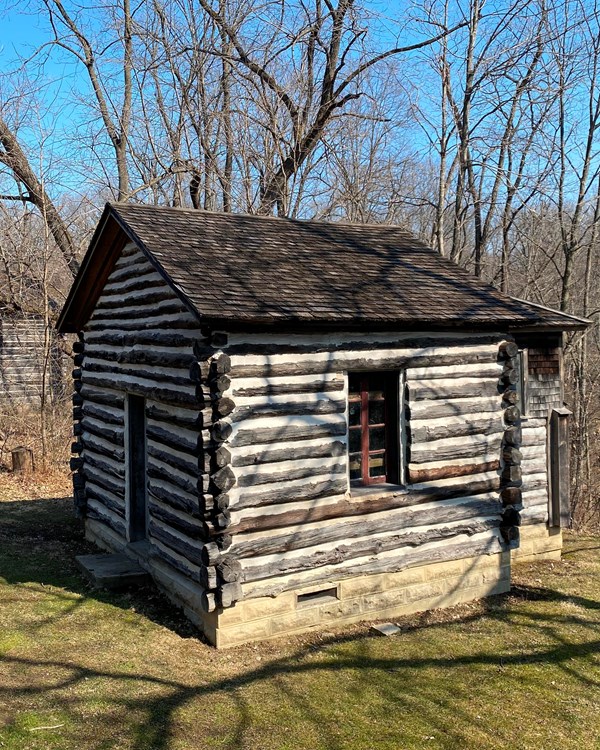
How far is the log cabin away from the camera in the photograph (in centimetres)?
744

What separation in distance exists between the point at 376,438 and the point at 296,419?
1.36 metres

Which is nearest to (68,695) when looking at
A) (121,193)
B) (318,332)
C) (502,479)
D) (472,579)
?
(318,332)

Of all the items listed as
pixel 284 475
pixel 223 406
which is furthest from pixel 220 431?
pixel 284 475

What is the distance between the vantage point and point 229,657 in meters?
7.20

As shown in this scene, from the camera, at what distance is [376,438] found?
868cm

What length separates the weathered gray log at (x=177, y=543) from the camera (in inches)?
299

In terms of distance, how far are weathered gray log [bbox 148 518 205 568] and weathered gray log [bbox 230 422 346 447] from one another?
1.27 metres

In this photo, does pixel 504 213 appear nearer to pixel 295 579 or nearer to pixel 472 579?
pixel 472 579

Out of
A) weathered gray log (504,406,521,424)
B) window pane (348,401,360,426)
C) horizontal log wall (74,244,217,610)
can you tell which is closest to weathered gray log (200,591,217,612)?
horizontal log wall (74,244,217,610)

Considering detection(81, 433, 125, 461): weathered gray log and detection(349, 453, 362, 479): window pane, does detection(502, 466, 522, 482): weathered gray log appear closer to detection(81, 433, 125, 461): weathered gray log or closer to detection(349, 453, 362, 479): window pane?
detection(349, 453, 362, 479): window pane

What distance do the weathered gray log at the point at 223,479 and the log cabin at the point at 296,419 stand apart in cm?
2

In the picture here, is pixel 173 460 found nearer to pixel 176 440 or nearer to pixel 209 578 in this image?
pixel 176 440

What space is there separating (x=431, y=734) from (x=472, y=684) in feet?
3.76

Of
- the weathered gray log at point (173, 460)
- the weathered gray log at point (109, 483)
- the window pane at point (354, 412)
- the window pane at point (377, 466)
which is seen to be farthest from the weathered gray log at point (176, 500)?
the window pane at point (377, 466)
